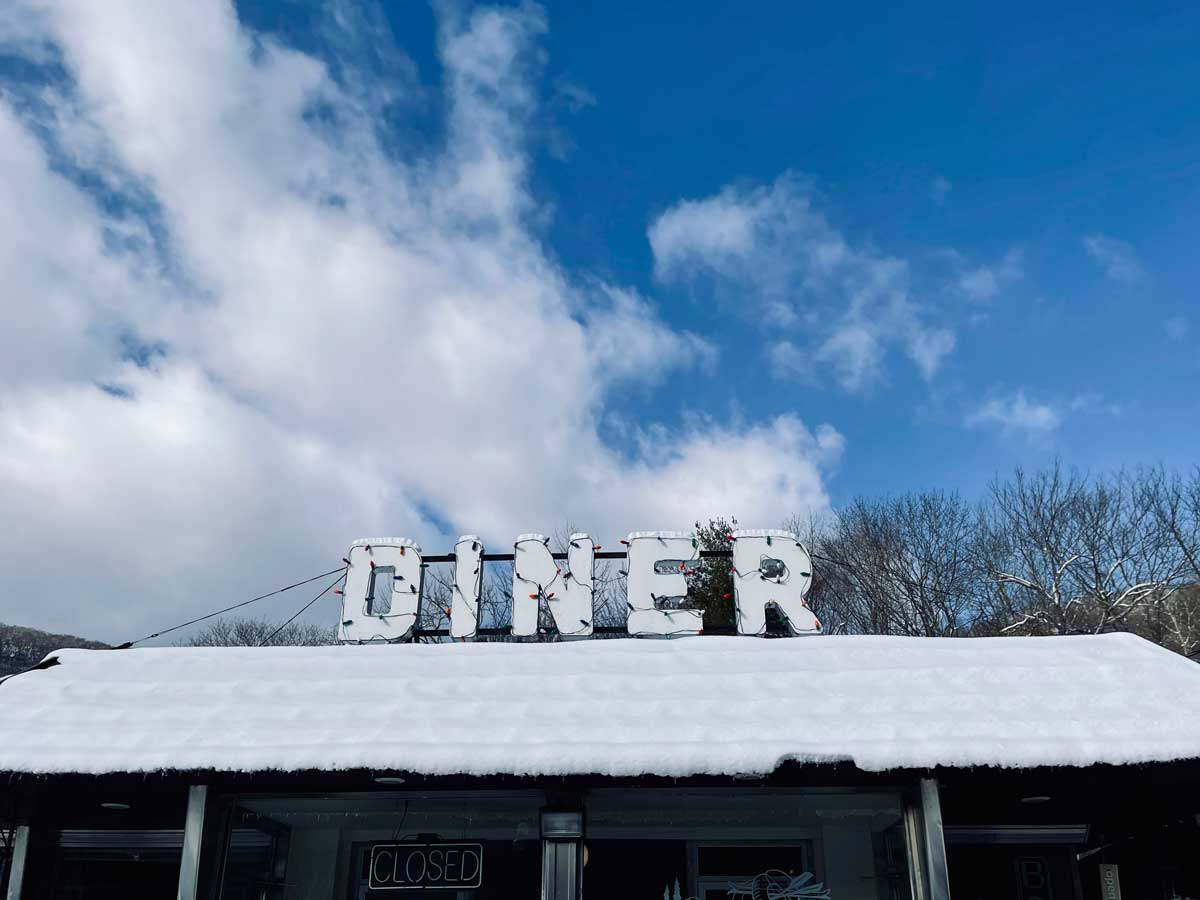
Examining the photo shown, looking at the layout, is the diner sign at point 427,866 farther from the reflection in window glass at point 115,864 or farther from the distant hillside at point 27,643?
the distant hillside at point 27,643

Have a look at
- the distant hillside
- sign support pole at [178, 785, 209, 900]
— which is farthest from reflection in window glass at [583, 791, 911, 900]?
the distant hillside

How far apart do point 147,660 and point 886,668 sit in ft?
19.5

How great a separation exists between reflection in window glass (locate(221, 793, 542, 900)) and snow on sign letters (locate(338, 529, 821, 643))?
2617 millimetres

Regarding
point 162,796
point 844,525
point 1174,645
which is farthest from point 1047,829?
point 844,525

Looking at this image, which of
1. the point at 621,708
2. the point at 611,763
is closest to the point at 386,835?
the point at 621,708

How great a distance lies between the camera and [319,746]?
5.72m

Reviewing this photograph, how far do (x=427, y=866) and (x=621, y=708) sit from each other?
2353 millimetres

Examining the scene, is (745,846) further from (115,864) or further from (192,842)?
(115,864)

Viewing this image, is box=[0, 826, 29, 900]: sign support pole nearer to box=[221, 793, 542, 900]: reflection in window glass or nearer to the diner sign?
box=[221, 793, 542, 900]: reflection in window glass

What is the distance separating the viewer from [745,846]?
28.4 ft

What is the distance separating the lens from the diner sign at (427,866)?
6.99 m

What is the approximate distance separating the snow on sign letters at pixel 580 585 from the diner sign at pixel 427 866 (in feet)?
10.3

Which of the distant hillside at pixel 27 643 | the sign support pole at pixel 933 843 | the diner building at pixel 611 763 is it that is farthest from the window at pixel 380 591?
the distant hillside at pixel 27 643

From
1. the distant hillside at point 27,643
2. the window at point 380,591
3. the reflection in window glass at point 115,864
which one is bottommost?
the reflection in window glass at point 115,864
